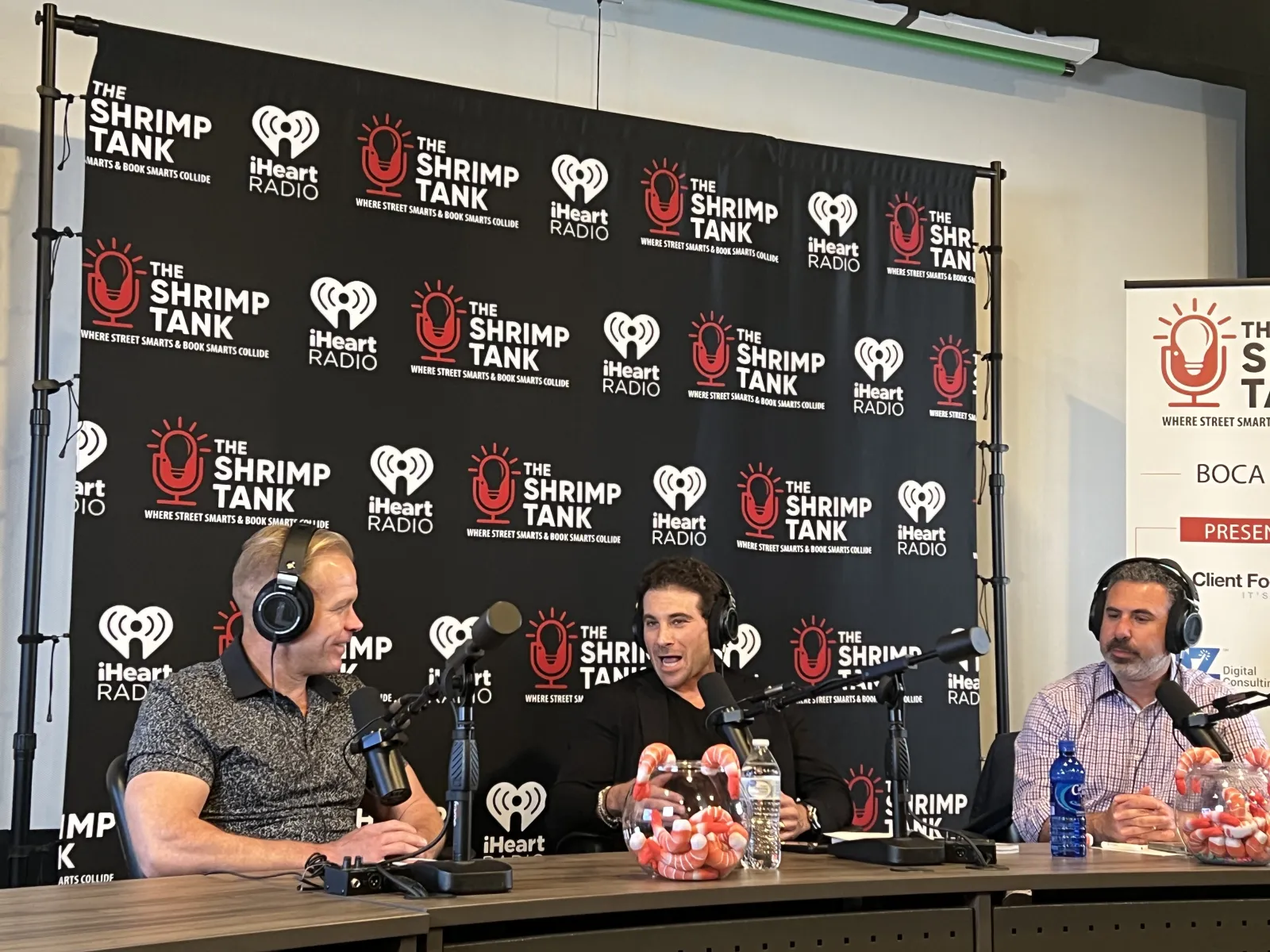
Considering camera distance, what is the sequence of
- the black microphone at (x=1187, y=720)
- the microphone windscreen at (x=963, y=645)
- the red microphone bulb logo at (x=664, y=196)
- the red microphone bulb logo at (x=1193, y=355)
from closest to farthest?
the microphone windscreen at (x=963, y=645)
the black microphone at (x=1187, y=720)
the red microphone bulb logo at (x=664, y=196)
the red microphone bulb logo at (x=1193, y=355)

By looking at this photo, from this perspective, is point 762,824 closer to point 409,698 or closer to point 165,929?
point 409,698

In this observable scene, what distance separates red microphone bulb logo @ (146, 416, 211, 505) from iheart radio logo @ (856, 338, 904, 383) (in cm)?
199

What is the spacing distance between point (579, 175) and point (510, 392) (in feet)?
2.22

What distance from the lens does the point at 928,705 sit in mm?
4285

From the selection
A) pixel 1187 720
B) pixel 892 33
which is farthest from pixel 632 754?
pixel 892 33

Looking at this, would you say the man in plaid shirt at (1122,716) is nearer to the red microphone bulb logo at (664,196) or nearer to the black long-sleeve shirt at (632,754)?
the black long-sleeve shirt at (632,754)

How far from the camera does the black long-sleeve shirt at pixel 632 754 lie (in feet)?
10.7

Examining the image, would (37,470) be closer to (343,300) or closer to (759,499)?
(343,300)

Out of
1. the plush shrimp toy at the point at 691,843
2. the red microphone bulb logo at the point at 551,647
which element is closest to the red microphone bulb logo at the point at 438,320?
the red microphone bulb logo at the point at 551,647

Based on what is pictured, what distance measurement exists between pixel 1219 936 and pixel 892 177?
269 centimetres

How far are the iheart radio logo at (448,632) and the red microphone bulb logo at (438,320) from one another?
0.70m

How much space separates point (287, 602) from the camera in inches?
99.5

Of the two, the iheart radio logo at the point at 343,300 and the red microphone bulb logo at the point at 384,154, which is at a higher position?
the red microphone bulb logo at the point at 384,154

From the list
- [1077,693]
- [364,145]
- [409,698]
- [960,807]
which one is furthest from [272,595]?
[960,807]
